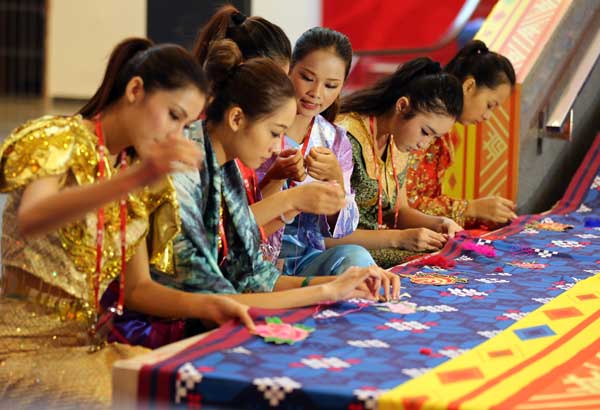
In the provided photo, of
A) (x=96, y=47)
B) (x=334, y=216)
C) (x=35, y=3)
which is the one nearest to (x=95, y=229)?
(x=334, y=216)

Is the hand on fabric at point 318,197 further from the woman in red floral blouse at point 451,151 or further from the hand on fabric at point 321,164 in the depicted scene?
the woman in red floral blouse at point 451,151

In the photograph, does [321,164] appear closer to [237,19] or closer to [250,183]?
[250,183]

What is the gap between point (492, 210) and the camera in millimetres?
4543

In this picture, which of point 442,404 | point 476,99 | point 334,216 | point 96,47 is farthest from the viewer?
point 96,47

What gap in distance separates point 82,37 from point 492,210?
26.8 ft

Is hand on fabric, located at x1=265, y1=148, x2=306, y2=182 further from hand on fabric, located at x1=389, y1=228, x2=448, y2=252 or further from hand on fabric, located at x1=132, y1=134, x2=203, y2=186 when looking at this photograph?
hand on fabric, located at x1=132, y1=134, x2=203, y2=186

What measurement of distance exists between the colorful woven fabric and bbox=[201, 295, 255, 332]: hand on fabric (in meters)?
0.04

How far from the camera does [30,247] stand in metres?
2.36

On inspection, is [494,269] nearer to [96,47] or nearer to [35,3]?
[96,47]

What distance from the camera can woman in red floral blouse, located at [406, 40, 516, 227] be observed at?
442 centimetres

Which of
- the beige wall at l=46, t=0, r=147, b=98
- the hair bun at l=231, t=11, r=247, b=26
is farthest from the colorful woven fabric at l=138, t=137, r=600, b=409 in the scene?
the beige wall at l=46, t=0, r=147, b=98

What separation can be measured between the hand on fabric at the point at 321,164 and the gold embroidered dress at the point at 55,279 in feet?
2.76

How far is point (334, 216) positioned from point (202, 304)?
3.60 feet

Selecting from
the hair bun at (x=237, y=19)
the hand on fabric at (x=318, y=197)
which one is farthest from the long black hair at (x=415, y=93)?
the hand on fabric at (x=318, y=197)
